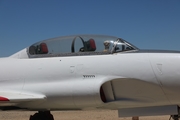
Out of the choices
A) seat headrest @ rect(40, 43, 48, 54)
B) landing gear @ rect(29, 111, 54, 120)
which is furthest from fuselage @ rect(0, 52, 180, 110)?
landing gear @ rect(29, 111, 54, 120)

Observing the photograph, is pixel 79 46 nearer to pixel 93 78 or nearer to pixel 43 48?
pixel 43 48

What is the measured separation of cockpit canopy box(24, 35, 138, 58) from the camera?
7.02 meters

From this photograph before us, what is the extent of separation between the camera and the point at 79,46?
736 cm

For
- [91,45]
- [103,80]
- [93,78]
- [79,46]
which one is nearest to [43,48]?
[79,46]

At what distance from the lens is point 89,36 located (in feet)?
24.8

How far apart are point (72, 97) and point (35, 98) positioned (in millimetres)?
974

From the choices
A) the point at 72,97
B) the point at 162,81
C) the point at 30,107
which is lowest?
the point at 30,107

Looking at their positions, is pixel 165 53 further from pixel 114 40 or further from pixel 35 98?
pixel 35 98

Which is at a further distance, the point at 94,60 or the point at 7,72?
the point at 7,72

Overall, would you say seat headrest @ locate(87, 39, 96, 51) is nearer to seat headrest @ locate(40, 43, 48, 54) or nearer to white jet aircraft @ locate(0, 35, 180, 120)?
white jet aircraft @ locate(0, 35, 180, 120)

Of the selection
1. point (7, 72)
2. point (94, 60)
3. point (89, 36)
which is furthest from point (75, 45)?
point (7, 72)

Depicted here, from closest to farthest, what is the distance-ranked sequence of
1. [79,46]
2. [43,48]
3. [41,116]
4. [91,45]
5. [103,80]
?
1. [103,80]
2. [91,45]
3. [79,46]
4. [43,48]
5. [41,116]

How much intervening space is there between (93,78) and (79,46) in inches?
47.9

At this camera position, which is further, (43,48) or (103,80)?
(43,48)
